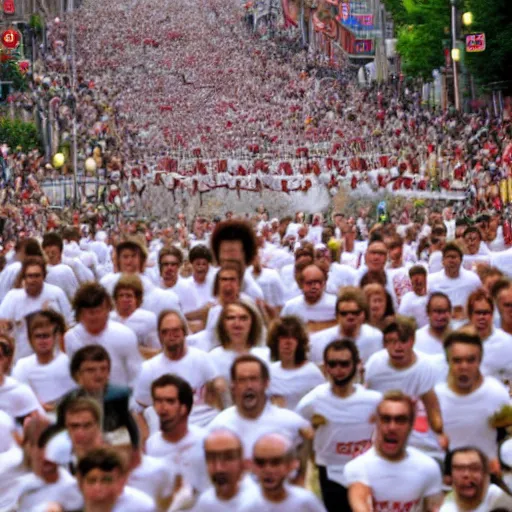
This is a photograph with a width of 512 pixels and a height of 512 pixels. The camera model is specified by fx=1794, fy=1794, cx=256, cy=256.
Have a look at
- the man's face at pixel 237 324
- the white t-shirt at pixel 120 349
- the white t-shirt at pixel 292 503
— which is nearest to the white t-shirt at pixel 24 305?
the white t-shirt at pixel 120 349

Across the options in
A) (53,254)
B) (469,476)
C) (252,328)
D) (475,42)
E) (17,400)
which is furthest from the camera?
(475,42)

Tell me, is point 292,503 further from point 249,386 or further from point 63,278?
point 63,278

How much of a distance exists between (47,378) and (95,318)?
27.7 inches

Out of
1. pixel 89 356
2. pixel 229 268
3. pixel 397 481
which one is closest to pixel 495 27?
pixel 229 268

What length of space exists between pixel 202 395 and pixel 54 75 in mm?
70260

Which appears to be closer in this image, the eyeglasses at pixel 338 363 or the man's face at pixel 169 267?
the eyeglasses at pixel 338 363

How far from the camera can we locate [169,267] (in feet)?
47.6

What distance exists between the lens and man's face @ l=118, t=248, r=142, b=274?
45.5 feet

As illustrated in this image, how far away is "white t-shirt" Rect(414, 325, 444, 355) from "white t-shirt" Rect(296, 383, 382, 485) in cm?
182

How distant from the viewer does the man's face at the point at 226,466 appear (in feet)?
25.0

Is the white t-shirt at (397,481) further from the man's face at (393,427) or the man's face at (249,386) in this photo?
the man's face at (249,386)

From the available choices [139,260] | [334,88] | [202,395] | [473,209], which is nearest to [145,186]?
[473,209]

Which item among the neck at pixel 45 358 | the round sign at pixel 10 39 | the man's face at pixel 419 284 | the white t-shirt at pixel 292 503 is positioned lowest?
the white t-shirt at pixel 292 503

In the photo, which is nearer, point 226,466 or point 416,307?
point 226,466
